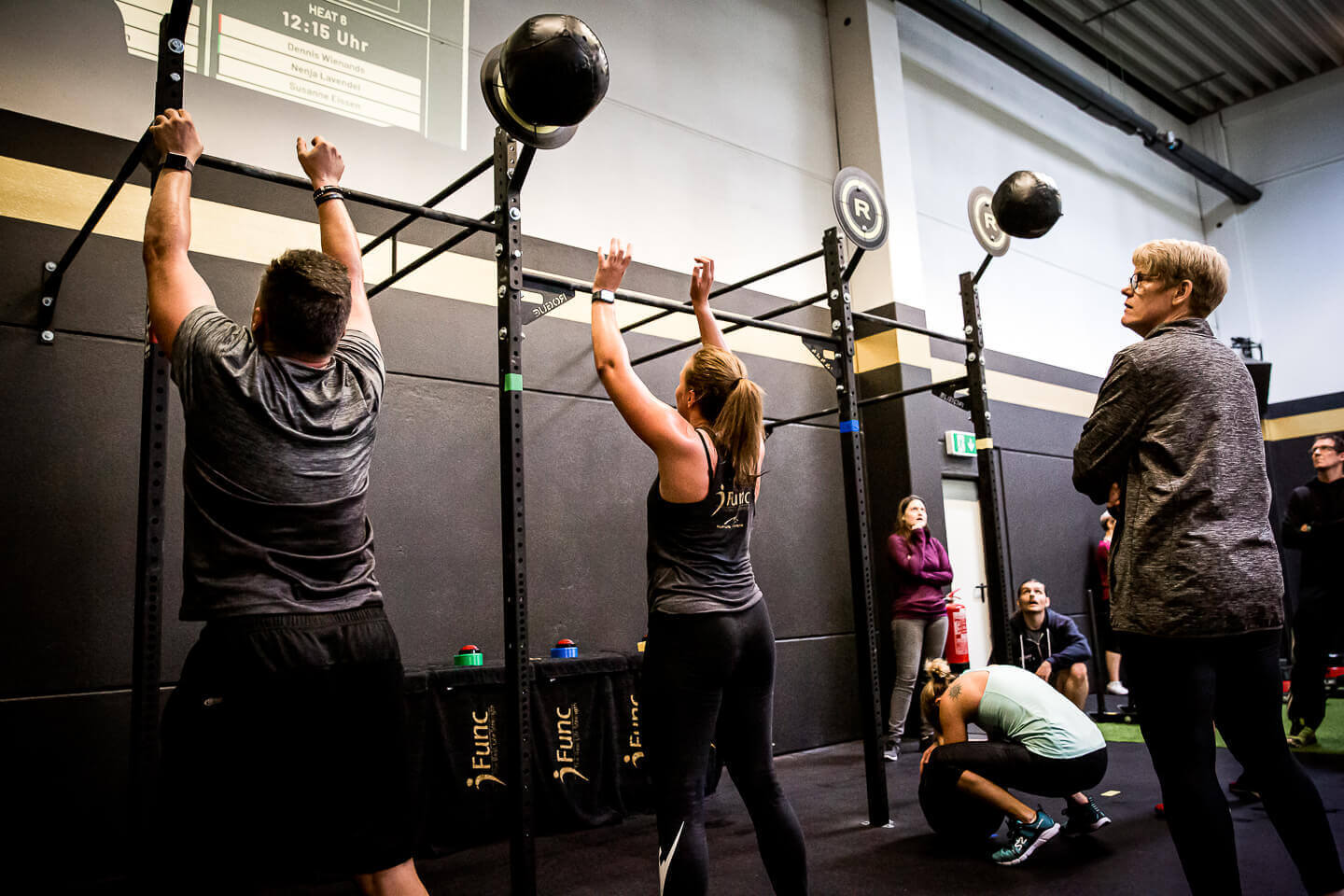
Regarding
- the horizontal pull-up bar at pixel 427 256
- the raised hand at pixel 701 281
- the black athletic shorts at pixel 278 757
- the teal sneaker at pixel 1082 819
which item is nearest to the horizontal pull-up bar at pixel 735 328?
the raised hand at pixel 701 281

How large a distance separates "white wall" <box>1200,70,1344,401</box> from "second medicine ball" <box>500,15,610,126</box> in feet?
30.1

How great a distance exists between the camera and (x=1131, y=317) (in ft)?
6.15

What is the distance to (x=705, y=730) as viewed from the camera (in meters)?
1.75

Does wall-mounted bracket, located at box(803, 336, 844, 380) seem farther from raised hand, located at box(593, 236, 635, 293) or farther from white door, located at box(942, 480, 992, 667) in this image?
white door, located at box(942, 480, 992, 667)

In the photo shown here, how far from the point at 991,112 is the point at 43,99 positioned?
649cm

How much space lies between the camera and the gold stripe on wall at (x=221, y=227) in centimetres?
316

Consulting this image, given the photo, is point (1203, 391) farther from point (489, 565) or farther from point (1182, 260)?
point (489, 565)

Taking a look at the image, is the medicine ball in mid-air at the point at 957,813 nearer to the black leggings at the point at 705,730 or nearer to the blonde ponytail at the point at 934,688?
the blonde ponytail at the point at 934,688

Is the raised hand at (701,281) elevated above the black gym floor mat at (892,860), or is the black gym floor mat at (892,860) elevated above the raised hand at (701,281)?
the raised hand at (701,281)

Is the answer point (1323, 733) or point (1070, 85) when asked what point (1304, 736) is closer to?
point (1323, 733)

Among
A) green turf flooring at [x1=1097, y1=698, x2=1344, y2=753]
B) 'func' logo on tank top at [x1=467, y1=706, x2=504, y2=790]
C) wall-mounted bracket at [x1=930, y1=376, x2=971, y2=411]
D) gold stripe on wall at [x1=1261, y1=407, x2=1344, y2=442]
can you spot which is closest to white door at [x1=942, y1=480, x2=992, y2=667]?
green turf flooring at [x1=1097, y1=698, x2=1344, y2=753]

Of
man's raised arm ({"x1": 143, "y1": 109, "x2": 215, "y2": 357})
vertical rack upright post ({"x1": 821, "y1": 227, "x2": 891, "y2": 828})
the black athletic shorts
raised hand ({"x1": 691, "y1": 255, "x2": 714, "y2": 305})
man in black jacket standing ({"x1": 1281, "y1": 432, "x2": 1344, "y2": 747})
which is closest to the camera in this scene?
the black athletic shorts

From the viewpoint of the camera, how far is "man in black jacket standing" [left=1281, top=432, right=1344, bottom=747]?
13.5 ft

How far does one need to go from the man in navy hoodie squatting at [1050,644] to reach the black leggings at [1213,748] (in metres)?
2.89
